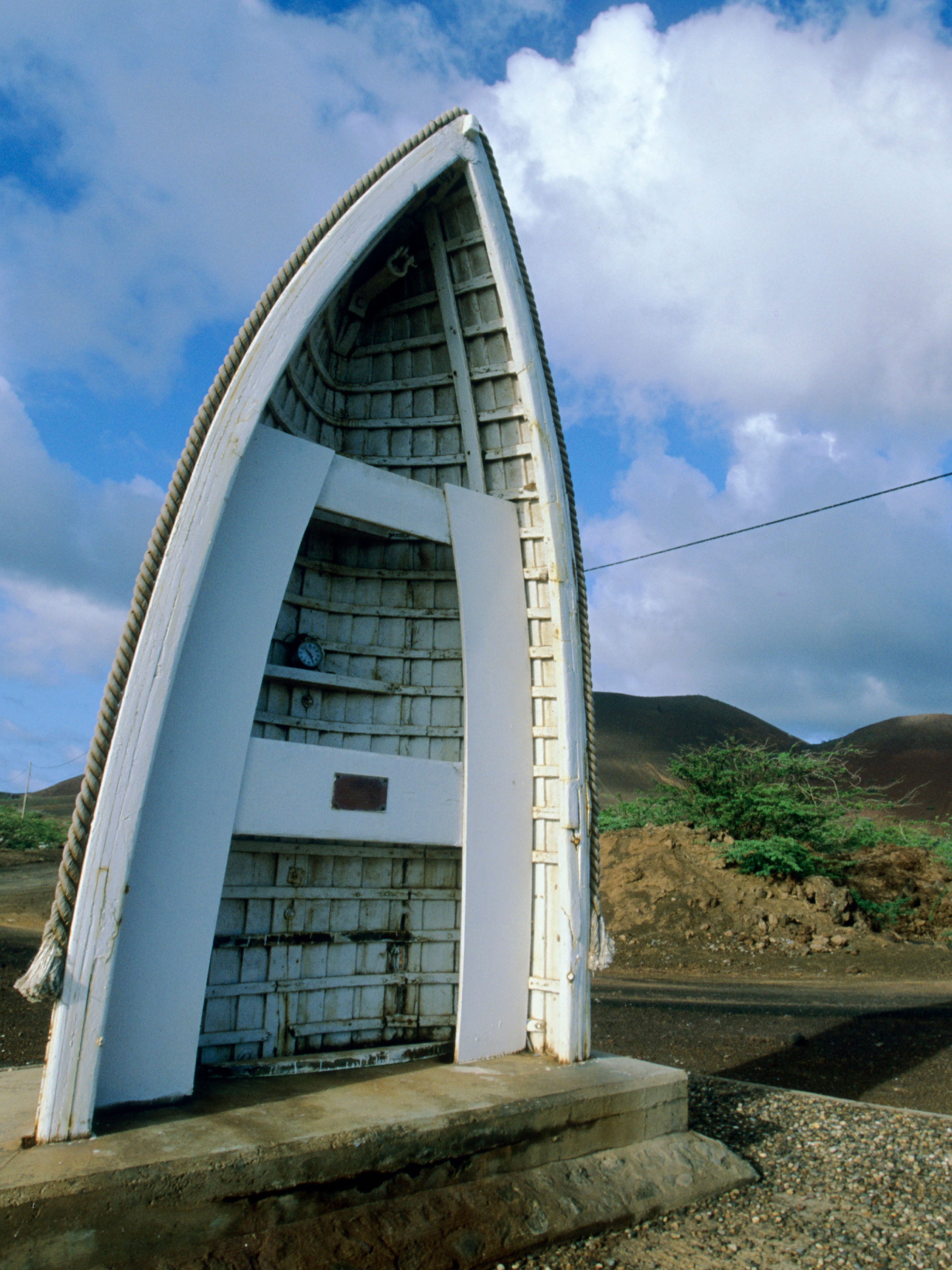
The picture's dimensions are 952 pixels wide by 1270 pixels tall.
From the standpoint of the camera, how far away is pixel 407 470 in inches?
228

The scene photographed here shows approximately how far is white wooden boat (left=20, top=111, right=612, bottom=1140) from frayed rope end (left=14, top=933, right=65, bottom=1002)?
0.01 meters

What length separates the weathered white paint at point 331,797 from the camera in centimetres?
426

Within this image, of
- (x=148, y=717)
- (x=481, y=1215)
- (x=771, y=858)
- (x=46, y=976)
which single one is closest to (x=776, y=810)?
(x=771, y=858)

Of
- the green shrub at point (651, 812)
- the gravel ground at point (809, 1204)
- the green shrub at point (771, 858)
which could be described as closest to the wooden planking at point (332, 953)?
the gravel ground at point (809, 1204)

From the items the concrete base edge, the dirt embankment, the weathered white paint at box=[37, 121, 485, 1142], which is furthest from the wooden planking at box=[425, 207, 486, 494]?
the dirt embankment

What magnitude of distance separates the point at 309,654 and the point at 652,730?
60013 millimetres

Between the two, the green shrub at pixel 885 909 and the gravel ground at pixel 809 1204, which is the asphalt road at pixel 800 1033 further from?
the green shrub at pixel 885 909

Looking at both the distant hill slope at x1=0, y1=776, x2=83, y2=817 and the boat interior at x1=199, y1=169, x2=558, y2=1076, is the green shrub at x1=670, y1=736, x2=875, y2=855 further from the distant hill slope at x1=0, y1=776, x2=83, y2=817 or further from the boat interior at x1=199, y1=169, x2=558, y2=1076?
the distant hill slope at x1=0, y1=776, x2=83, y2=817

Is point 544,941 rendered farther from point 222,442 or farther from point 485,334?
point 485,334

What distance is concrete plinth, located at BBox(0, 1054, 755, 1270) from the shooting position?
3.00 metres

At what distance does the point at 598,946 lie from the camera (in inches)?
192

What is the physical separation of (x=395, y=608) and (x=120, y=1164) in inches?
137

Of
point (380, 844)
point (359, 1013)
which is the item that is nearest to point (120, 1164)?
point (359, 1013)

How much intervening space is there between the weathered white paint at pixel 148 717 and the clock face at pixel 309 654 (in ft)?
2.91
